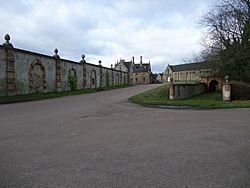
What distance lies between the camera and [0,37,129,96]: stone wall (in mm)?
23656

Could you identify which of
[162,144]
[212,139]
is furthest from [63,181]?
[212,139]

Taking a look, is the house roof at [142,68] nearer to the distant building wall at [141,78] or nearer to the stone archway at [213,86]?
the distant building wall at [141,78]

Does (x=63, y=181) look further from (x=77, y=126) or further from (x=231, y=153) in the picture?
(x=77, y=126)

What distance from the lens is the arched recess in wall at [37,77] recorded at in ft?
89.4

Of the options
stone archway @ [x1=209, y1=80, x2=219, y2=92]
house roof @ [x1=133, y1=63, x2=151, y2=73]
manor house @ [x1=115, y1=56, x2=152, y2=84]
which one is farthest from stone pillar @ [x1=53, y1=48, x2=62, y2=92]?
house roof @ [x1=133, y1=63, x2=151, y2=73]

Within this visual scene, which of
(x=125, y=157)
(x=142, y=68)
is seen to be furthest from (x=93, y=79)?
(x=142, y=68)

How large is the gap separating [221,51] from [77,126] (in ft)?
80.7

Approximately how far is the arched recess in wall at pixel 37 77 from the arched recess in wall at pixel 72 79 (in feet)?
21.2

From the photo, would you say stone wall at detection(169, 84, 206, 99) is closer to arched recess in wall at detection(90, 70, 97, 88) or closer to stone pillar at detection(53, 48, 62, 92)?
stone pillar at detection(53, 48, 62, 92)

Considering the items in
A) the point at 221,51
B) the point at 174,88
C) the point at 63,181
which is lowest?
the point at 63,181

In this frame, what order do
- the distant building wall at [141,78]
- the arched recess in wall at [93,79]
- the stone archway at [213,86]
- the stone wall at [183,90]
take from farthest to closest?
the distant building wall at [141,78]
the arched recess in wall at [93,79]
the stone archway at [213,86]
the stone wall at [183,90]

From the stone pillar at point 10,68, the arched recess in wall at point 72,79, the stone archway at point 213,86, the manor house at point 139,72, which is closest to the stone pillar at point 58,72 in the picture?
the arched recess in wall at point 72,79

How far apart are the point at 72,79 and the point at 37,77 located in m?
8.31

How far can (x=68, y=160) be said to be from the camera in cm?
531
